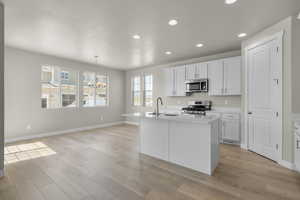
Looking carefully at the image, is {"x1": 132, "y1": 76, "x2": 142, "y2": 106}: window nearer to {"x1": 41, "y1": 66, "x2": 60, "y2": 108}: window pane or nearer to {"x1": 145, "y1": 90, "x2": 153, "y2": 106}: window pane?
{"x1": 145, "y1": 90, "x2": 153, "y2": 106}: window pane

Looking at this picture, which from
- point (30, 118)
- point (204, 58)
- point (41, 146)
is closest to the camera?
point (41, 146)

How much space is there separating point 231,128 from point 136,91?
4.53 m

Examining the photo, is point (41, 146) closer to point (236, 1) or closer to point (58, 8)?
point (58, 8)

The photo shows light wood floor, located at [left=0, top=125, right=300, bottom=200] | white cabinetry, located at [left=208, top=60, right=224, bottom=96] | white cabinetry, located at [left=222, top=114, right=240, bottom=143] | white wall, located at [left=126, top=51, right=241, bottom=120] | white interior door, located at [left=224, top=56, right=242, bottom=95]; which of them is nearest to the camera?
light wood floor, located at [left=0, top=125, right=300, bottom=200]

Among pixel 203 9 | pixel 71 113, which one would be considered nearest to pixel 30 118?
pixel 71 113

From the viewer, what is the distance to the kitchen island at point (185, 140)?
2.44 metres

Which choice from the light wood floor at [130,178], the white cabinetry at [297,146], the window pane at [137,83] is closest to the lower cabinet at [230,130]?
the light wood floor at [130,178]

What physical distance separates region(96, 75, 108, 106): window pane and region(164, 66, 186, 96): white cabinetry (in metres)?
3.02

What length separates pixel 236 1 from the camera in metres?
2.21

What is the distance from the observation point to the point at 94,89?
6422 millimetres

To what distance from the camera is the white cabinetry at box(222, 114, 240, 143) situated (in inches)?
158

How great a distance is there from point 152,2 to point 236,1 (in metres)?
1.30

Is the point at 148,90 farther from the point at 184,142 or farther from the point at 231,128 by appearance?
the point at 184,142

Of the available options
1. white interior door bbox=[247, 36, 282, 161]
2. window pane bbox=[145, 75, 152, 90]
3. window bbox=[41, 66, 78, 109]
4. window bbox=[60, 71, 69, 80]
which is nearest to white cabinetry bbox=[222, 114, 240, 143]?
white interior door bbox=[247, 36, 282, 161]
